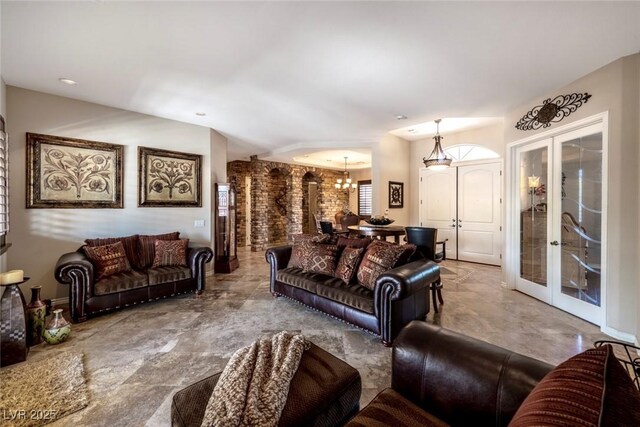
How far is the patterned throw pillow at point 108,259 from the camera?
3230 millimetres

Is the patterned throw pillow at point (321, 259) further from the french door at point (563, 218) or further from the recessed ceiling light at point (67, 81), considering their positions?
the recessed ceiling light at point (67, 81)

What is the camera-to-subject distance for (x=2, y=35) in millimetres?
2252

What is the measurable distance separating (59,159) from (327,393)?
4410mm

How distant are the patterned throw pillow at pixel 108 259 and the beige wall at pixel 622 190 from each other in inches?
220

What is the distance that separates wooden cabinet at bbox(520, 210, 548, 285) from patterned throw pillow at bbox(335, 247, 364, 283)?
2687 millimetres

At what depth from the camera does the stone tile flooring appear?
1898 millimetres

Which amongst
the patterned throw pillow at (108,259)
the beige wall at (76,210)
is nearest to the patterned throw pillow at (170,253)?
the patterned throw pillow at (108,259)

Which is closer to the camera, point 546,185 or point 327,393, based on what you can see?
point 327,393

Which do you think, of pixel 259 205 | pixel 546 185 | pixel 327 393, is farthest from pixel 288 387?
pixel 259 205

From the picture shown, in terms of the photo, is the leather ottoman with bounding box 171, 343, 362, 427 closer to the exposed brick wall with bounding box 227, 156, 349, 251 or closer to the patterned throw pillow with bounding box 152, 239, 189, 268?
the patterned throw pillow with bounding box 152, 239, 189, 268

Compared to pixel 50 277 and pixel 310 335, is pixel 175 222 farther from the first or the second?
pixel 310 335

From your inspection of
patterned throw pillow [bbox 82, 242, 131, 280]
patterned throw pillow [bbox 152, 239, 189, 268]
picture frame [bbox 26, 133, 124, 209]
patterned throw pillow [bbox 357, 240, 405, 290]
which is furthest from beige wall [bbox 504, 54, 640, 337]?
picture frame [bbox 26, 133, 124, 209]

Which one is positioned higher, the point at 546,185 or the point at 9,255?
the point at 546,185

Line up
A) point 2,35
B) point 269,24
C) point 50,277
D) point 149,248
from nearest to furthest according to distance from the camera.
→ point 269,24
point 2,35
point 50,277
point 149,248
